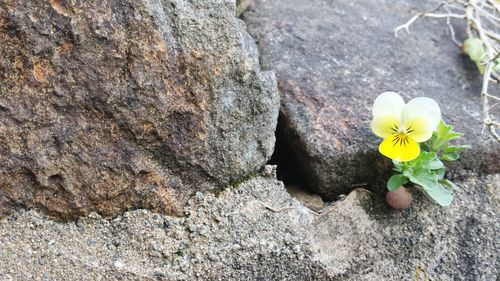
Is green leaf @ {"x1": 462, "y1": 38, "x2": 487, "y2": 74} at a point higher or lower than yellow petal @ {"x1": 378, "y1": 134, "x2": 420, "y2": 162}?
higher

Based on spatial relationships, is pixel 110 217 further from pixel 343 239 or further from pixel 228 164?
pixel 343 239

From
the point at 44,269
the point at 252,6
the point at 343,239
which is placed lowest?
the point at 44,269

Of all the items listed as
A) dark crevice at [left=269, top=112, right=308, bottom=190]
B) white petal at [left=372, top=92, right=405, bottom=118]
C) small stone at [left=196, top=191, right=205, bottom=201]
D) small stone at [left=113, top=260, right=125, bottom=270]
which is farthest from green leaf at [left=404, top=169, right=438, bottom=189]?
small stone at [left=113, top=260, right=125, bottom=270]

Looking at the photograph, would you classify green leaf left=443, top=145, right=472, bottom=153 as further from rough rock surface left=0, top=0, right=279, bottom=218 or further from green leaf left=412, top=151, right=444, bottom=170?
rough rock surface left=0, top=0, right=279, bottom=218

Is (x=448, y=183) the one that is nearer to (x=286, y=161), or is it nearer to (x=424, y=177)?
(x=424, y=177)

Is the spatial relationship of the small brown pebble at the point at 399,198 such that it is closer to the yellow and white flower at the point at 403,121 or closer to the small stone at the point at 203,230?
the yellow and white flower at the point at 403,121

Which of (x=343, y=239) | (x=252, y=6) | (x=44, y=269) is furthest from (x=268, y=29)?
(x=44, y=269)
